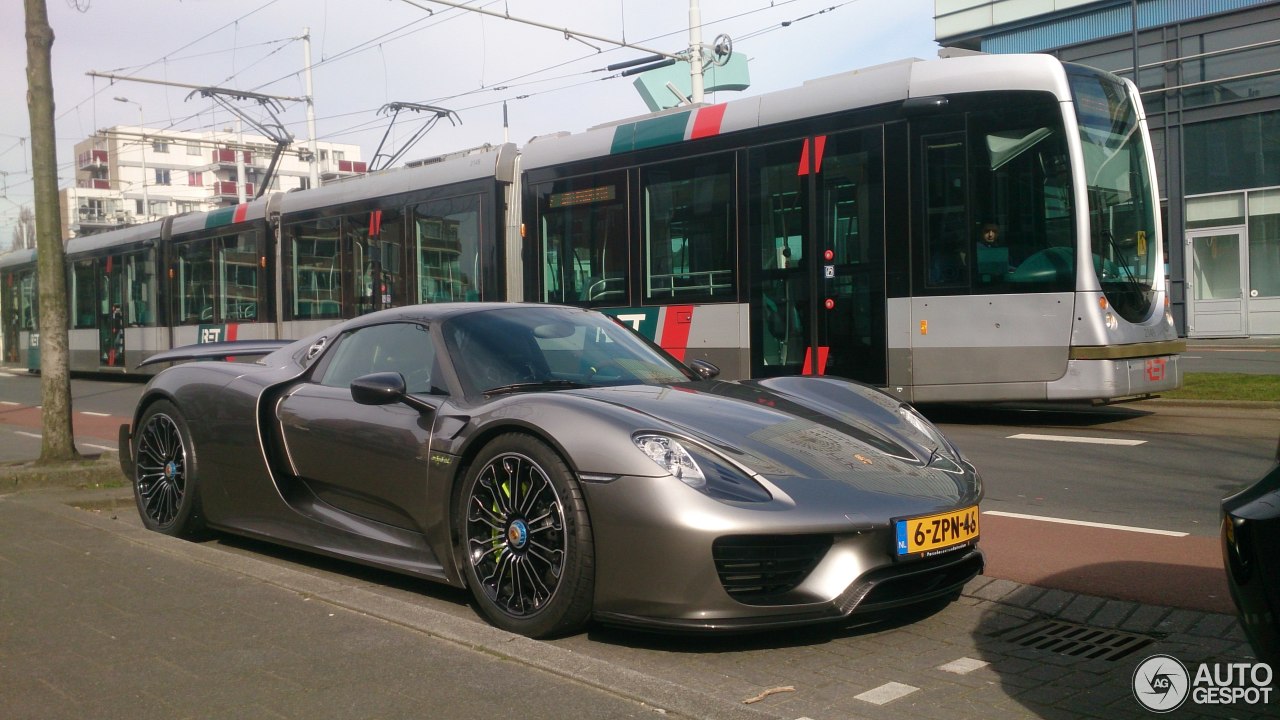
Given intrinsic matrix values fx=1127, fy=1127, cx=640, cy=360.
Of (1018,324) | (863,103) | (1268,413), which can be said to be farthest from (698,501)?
(1268,413)

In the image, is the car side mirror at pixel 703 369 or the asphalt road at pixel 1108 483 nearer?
the asphalt road at pixel 1108 483

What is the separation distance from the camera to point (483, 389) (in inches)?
179

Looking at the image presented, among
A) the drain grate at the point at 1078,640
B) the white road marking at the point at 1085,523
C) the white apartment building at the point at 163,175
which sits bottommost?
the drain grate at the point at 1078,640

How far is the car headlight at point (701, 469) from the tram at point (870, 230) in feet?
23.5

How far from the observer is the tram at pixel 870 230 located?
10.2 meters

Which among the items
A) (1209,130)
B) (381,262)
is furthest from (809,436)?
(1209,130)

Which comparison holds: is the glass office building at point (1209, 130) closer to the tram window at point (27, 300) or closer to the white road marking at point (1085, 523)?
the white road marking at point (1085, 523)

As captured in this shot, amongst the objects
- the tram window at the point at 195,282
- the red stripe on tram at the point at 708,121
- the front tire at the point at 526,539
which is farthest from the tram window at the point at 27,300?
the front tire at the point at 526,539

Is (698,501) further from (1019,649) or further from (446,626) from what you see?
(1019,649)

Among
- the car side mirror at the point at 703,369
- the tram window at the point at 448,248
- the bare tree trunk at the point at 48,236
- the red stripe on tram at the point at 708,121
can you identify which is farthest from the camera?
the tram window at the point at 448,248

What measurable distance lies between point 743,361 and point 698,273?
1195mm

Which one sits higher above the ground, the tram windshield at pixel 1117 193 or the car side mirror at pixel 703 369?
the tram windshield at pixel 1117 193

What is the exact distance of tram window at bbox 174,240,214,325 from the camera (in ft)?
68.2

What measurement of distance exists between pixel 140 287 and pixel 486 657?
22.1 m
